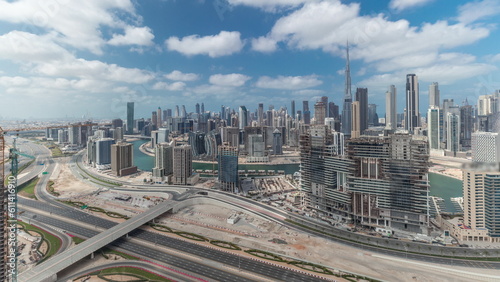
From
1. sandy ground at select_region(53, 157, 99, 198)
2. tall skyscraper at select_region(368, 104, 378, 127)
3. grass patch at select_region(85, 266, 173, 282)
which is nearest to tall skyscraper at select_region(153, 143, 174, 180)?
sandy ground at select_region(53, 157, 99, 198)

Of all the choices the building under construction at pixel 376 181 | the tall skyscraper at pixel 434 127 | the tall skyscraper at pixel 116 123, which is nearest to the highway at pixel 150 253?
the building under construction at pixel 376 181

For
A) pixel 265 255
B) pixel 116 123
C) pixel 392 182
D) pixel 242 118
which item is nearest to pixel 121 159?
pixel 265 255

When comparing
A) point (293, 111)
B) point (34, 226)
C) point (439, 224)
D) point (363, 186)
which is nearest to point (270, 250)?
point (363, 186)

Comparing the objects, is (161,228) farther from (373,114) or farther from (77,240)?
(373,114)

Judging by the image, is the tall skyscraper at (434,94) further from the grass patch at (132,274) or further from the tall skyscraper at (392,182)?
the grass patch at (132,274)

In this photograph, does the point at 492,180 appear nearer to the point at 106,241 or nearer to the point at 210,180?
the point at 106,241
